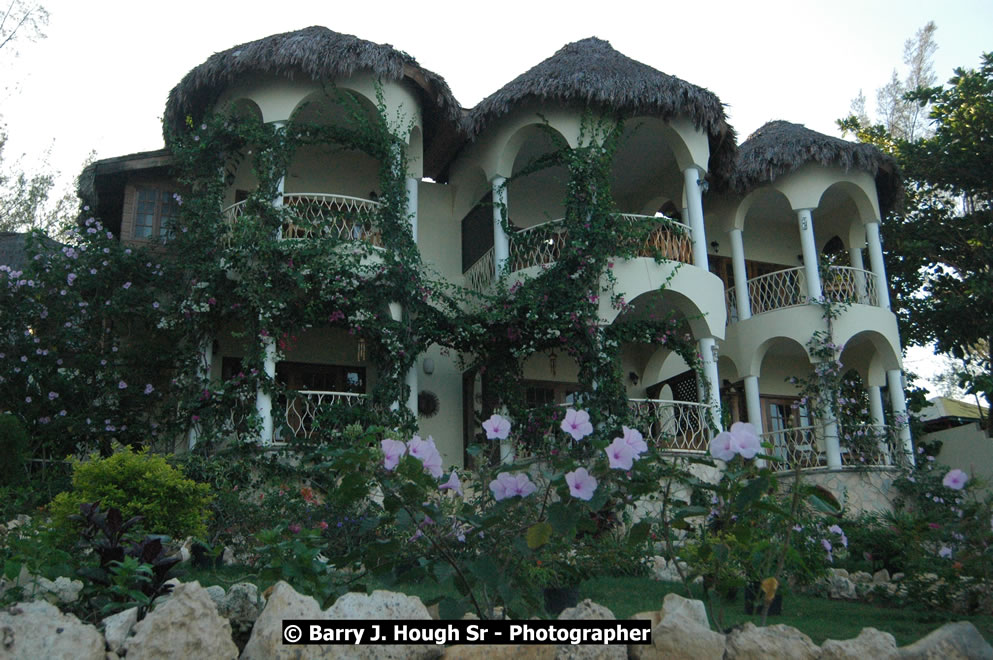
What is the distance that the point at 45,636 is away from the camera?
3229 mm

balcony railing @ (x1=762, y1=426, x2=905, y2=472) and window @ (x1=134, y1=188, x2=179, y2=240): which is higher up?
window @ (x1=134, y1=188, x2=179, y2=240)

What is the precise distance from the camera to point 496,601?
3773mm

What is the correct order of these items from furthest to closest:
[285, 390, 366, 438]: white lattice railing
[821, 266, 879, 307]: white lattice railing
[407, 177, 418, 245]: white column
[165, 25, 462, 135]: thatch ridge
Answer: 1. [821, 266, 879, 307]: white lattice railing
2. [407, 177, 418, 245]: white column
3. [165, 25, 462, 135]: thatch ridge
4. [285, 390, 366, 438]: white lattice railing

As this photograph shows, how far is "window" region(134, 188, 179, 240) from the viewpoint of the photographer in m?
12.5

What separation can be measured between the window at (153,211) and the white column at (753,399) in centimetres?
920

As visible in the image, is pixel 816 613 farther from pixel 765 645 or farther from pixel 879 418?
pixel 879 418

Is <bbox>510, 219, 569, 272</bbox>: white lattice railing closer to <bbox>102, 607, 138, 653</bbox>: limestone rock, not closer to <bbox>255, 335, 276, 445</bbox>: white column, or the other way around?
<bbox>255, 335, 276, 445</bbox>: white column

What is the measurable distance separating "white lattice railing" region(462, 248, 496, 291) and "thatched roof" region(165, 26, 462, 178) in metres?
2.49

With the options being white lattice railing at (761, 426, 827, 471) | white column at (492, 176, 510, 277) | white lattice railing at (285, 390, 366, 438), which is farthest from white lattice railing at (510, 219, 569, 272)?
white lattice railing at (761, 426, 827, 471)

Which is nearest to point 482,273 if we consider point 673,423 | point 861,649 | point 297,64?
point 673,423

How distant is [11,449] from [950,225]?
15.6 metres

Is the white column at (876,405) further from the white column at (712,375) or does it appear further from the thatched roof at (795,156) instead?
the white column at (712,375)

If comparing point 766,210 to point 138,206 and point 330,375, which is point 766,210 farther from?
point 138,206

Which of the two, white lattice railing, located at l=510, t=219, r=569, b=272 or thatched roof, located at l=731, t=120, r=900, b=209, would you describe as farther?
thatched roof, located at l=731, t=120, r=900, b=209
